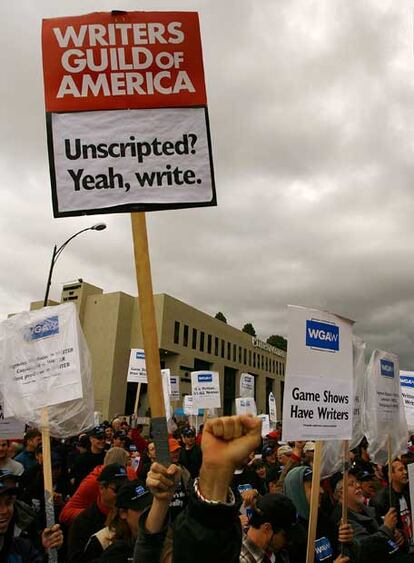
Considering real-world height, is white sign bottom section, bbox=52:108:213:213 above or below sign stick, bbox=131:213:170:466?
above

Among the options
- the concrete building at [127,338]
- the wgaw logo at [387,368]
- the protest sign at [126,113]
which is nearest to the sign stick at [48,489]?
the protest sign at [126,113]

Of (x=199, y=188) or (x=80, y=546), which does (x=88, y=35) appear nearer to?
(x=199, y=188)

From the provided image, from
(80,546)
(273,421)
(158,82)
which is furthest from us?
(273,421)

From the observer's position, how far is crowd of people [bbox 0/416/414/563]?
162cm

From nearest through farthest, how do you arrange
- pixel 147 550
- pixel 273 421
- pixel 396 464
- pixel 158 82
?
pixel 147 550, pixel 158 82, pixel 396 464, pixel 273 421

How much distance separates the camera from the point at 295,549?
13.7ft

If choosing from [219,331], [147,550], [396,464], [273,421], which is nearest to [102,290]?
[219,331]

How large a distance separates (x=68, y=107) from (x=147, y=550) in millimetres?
2131

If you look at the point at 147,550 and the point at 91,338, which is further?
the point at 91,338

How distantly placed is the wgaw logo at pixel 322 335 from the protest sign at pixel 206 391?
9.85 meters

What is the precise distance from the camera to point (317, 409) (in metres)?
4.26

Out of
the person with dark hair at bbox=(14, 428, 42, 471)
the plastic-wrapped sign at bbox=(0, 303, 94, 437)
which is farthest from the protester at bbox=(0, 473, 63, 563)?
the person with dark hair at bbox=(14, 428, 42, 471)

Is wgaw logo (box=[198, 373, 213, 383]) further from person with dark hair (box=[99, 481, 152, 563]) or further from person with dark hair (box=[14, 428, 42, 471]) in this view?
person with dark hair (box=[99, 481, 152, 563])

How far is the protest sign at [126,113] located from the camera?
8.44ft
